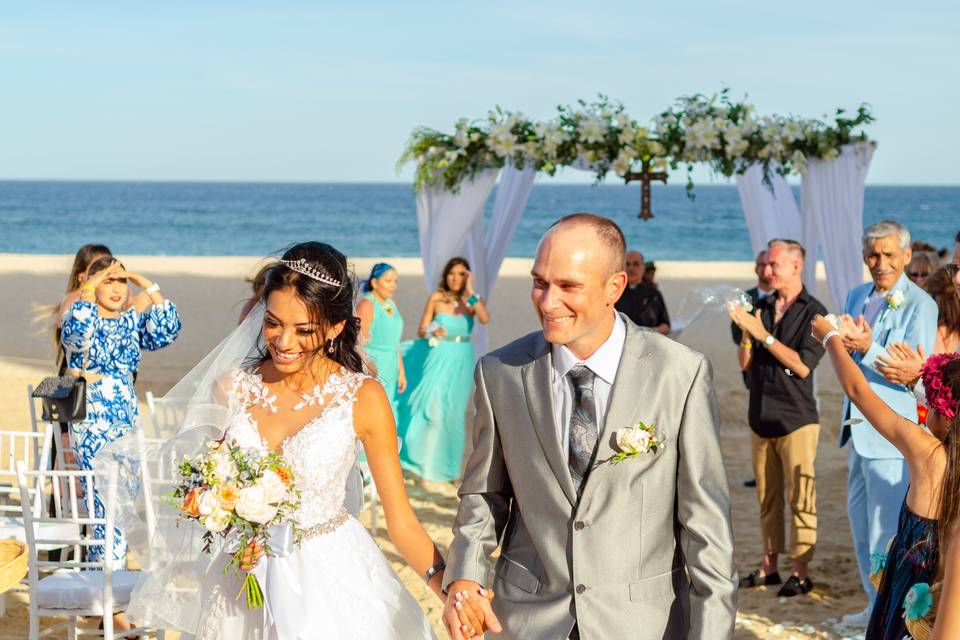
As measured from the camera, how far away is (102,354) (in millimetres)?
6949

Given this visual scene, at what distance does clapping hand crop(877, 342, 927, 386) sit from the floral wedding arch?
197 inches

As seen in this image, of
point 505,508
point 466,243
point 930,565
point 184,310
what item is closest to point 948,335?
point 930,565

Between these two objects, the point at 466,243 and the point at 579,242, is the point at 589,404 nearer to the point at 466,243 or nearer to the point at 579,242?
the point at 579,242

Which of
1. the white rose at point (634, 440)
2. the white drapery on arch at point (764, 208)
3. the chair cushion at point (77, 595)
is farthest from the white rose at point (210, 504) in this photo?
the white drapery on arch at point (764, 208)

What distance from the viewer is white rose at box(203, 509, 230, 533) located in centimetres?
335

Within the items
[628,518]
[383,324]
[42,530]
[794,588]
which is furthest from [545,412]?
[383,324]

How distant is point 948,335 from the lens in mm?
5973

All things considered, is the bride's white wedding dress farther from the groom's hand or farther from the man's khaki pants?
the man's khaki pants

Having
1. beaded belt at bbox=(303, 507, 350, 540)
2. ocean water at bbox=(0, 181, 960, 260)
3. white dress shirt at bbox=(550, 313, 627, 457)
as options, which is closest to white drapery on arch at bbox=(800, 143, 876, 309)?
beaded belt at bbox=(303, 507, 350, 540)

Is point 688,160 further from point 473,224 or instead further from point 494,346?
point 494,346

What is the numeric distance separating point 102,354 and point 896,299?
443 centimetres

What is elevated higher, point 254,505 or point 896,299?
point 896,299

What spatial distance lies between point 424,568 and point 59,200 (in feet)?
291

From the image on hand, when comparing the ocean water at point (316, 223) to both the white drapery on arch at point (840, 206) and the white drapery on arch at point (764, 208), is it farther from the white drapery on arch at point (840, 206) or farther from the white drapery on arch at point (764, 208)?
the white drapery on arch at point (840, 206)
